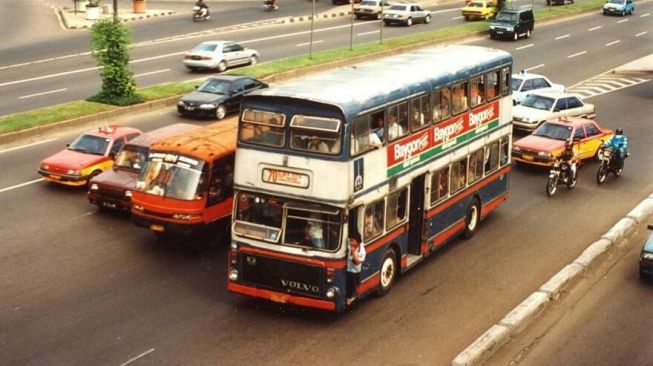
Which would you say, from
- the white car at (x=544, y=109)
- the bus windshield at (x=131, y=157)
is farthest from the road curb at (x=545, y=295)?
the bus windshield at (x=131, y=157)

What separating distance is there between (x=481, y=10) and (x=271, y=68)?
25081 millimetres

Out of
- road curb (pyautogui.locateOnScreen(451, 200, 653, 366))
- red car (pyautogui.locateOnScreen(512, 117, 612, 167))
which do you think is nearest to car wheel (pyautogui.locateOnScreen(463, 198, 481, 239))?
road curb (pyautogui.locateOnScreen(451, 200, 653, 366))

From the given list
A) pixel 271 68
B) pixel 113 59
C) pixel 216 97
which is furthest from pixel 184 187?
pixel 271 68

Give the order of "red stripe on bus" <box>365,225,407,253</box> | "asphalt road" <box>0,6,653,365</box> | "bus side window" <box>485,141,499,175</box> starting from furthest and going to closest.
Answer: "bus side window" <box>485,141,499,175</box> < "red stripe on bus" <box>365,225,407,253</box> < "asphalt road" <box>0,6,653,365</box>

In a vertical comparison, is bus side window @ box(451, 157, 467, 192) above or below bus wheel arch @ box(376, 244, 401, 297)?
above

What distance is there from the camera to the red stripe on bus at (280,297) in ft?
53.6

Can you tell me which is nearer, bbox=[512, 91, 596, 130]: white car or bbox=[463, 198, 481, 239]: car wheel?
bbox=[463, 198, 481, 239]: car wheel

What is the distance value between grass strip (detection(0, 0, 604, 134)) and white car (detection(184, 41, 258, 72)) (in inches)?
38.8

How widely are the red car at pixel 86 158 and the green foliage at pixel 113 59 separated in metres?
8.19

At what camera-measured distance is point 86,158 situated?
2450 cm

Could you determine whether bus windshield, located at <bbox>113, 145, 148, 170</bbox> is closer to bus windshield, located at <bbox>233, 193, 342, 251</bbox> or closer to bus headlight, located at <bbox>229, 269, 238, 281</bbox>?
bus headlight, located at <bbox>229, 269, 238, 281</bbox>

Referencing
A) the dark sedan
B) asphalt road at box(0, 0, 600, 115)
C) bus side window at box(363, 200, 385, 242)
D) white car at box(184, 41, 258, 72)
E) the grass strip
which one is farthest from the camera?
white car at box(184, 41, 258, 72)

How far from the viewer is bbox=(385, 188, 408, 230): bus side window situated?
17.7 metres

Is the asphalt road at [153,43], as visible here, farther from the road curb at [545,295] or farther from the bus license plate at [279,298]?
the road curb at [545,295]
